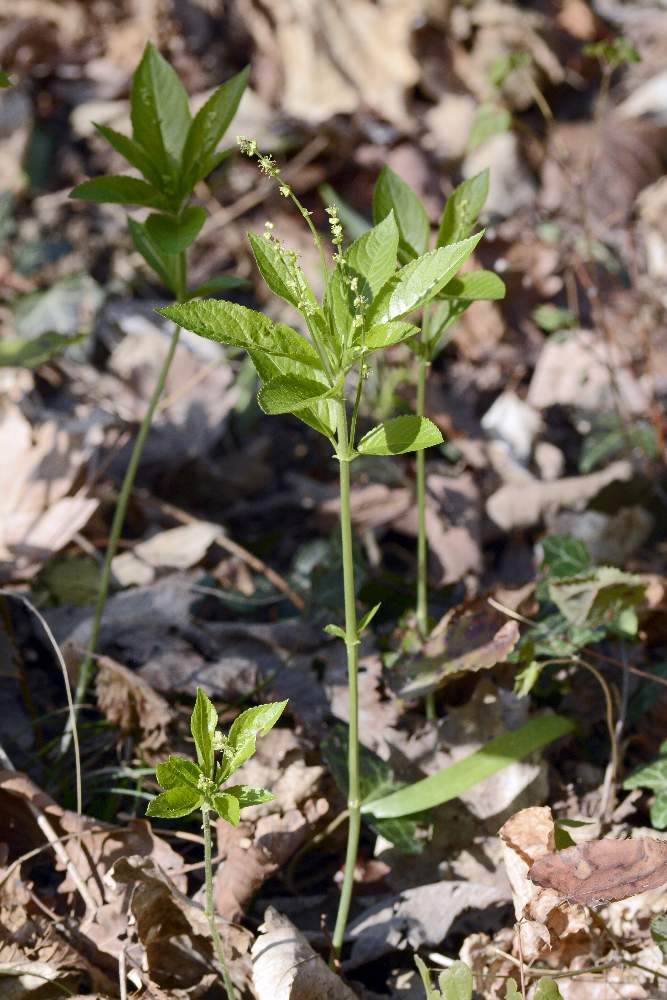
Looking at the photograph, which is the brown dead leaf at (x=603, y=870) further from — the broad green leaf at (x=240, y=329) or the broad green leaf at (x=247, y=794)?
the broad green leaf at (x=240, y=329)

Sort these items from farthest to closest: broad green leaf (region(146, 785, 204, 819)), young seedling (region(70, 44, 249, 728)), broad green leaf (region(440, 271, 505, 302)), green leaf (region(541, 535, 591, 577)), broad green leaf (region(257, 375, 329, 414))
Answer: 1. green leaf (region(541, 535, 591, 577))
2. young seedling (region(70, 44, 249, 728))
3. broad green leaf (region(440, 271, 505, 302))
4. broad green leaf (region(146, 785, 204, 819))
5. broad green leaf (region(257, 375, 329, 414))

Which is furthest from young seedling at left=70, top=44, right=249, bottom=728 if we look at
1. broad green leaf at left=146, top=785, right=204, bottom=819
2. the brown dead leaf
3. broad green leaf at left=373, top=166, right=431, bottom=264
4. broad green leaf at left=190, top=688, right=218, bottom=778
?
the brown dead leaf

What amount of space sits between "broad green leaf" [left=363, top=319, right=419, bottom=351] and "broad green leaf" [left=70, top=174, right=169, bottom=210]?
0.61 m

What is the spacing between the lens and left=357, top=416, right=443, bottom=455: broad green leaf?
45.4 inches

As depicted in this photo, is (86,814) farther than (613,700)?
No

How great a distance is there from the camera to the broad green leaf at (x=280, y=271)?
1165 millimetres

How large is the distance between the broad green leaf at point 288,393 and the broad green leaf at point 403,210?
47 cm

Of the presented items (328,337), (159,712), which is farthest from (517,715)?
(328,337)

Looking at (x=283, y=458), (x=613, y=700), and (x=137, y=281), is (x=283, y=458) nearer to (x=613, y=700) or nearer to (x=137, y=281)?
(x=137, y=281)

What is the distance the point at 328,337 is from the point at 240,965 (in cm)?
98

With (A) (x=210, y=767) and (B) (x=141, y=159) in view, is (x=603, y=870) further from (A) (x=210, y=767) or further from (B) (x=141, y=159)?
(B) (x=141, y=159)

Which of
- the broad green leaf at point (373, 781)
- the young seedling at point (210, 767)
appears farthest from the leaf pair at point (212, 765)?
the broad green leaf at point (373, 781)

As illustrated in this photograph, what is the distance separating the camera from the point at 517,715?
1854 millimetres

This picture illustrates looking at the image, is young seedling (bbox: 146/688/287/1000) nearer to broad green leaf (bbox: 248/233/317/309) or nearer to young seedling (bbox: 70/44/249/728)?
broad green leaf (bbox: 248/233/317/309)
